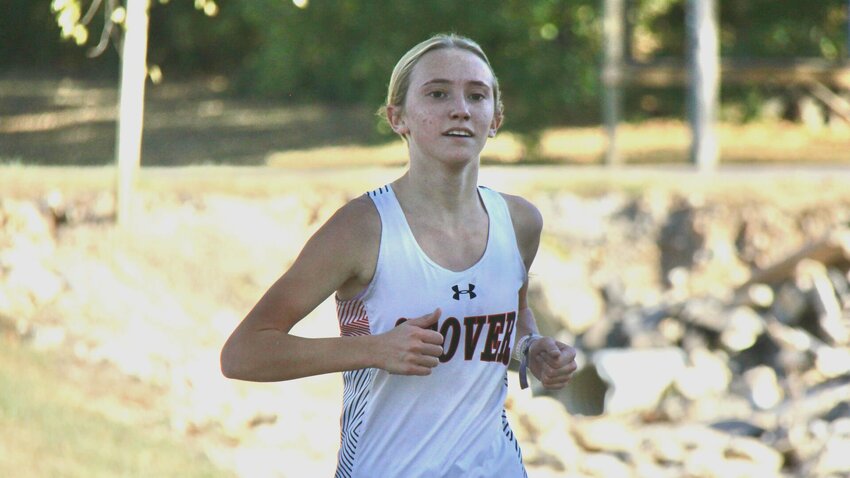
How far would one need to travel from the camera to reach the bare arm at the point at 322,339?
3.07 m

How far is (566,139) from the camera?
→ 70.4 feet

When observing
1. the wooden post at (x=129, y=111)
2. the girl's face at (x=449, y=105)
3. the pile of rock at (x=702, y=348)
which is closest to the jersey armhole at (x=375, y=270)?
the girl's face at (x=449, y=105)

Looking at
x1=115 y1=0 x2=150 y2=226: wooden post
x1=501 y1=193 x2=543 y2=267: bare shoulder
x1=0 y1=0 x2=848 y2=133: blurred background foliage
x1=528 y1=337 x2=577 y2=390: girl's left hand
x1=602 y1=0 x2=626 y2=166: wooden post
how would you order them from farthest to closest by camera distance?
x1=0 y1=0 x2=848 y2=133: blurred background foliage < x1=602 y1=0 x2=626 y2=166: wooden post < x1=115 y1=0 x2=150 y2=226: wooden post < x1=501 y1=193 x2=543 y2=267: bare shoulder < x1=528 y1=337 x2=577 y2=390: girl's left hand

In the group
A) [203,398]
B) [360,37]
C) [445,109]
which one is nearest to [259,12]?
[360,37]

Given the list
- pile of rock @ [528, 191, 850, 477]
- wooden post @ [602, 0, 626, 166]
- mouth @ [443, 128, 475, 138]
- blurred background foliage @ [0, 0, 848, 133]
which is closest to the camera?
mouth @ [443, 128, 475, 138]

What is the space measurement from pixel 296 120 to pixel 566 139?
19.9 feet

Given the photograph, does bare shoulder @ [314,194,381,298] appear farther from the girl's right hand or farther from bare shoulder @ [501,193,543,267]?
bare shoulder @ [501,193,543,267]

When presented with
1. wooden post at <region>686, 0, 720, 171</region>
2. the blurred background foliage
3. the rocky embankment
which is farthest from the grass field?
wooden post at <region>686, 0, 720, 171</region>

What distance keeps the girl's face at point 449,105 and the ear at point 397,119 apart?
0.12ft

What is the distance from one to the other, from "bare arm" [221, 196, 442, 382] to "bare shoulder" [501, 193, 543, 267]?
1.57ft

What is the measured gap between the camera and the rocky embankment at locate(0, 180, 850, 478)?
31.9ft

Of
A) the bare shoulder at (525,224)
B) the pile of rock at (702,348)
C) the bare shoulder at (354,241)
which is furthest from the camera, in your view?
the pile of rock at (702,348)

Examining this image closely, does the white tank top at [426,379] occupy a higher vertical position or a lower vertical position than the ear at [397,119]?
lower

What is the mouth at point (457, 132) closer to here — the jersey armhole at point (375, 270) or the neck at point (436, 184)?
the neck at point (436, 184)
